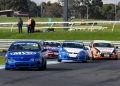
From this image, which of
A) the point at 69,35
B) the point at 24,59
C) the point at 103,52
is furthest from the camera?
the point at 69,35

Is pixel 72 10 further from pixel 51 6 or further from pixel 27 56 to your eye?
pixel 27 56

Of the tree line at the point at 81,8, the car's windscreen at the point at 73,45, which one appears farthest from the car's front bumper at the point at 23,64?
the tree line at the point at 81,8

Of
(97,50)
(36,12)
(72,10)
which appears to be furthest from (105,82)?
(36,12)

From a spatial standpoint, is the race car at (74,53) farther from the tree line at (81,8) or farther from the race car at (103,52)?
the tree line at (81,8)

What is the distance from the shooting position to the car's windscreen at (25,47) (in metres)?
23.0

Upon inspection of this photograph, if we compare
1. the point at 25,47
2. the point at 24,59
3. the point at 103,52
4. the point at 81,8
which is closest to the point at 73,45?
the point at 103,52

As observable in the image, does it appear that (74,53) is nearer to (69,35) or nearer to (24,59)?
(24,59)

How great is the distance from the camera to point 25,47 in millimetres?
23359

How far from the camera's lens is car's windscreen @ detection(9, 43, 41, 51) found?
904 inches

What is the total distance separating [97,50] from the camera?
115ft

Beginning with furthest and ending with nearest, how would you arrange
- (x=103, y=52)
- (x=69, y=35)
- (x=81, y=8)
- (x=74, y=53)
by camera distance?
1. (x=81, y=8)
2. (x=69, y=35)
3. (x=103, y=52)
4. (x=74, y=53)

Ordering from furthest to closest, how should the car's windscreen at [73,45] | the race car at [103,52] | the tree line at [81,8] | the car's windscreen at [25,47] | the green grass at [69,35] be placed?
the tree line at [81,8], the green grass at [69,35], the race car at [103,52], the car's windscreen at [73,45], the car's windscreen at [25,47]

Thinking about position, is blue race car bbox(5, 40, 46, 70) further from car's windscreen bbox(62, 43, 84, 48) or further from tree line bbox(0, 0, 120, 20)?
tree line bbox(0, 0, 120, 20)

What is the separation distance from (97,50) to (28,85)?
19.9 meters
